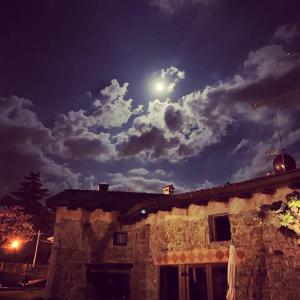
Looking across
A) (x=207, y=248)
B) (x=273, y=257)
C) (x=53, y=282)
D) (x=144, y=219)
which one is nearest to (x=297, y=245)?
(x=273, y=257)

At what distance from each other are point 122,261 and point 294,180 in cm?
865

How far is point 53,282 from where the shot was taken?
13.2m

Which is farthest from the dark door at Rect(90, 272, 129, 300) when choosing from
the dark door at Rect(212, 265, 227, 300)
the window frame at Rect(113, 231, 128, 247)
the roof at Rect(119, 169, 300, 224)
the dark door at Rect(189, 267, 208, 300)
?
the dark door at Rect(212, 265, 227, 300)

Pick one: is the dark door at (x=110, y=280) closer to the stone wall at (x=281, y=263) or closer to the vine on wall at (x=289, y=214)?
the stone wall at (x=281, y=263)

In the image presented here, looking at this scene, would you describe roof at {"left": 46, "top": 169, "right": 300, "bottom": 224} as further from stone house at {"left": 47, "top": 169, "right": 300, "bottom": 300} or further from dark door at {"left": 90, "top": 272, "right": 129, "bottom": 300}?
dark door at {"left": 90, "top": 272, "right": 129, "bottom": 300}

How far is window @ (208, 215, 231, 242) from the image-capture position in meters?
10.7

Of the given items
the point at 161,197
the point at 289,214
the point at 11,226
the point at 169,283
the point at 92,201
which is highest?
the point at 11,226

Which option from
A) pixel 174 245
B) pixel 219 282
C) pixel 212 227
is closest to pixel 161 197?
pixel 174 245

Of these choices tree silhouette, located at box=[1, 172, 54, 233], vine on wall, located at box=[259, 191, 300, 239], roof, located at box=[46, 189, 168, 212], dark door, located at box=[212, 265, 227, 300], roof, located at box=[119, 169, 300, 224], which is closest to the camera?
vine on wall, located at box=[259, 191, 300, 239]

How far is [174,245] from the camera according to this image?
11.7 m

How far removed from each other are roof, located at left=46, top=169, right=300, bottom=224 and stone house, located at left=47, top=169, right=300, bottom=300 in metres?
0.03

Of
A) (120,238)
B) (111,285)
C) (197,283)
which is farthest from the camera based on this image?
(120,238)

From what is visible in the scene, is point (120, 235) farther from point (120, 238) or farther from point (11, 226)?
point (11, 226)

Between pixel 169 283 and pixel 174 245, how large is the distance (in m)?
1.56
